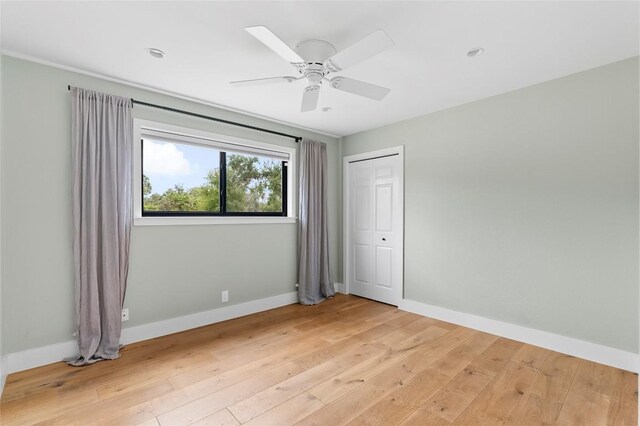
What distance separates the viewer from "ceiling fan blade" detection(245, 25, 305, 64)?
1.61 metres

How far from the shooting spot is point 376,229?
4.35 metres

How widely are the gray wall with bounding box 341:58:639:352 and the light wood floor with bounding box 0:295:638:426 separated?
437mm

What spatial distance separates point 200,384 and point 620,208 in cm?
351

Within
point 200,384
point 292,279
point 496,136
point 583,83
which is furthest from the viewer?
point 292,279

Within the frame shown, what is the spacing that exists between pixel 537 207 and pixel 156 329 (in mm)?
3857

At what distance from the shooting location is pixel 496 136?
3131mm

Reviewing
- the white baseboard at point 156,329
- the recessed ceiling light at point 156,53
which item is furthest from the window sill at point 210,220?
the recessed ceiling light at point 156,53

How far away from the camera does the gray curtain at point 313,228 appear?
419 centimetres

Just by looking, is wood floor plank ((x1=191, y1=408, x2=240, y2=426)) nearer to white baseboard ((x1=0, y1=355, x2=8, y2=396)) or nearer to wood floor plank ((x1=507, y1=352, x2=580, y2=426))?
white baseboard ((x1=0, y1=355, x2=8, y2=396))

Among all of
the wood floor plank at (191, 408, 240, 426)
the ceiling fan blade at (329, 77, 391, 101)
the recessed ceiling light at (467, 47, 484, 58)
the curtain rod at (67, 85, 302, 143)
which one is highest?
the recessed ceiling light at (467, 47, 484, 58)

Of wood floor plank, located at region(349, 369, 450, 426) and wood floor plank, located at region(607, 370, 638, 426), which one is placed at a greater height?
wood floor plank, located at region(607, 370, 638, 426)

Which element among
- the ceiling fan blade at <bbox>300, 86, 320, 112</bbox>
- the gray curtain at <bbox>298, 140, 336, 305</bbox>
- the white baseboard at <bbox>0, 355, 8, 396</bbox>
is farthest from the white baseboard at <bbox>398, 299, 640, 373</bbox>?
the white baseboard at <bbox>0, 355, 8, 396</bbox>

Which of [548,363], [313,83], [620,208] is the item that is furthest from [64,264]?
[620,208]

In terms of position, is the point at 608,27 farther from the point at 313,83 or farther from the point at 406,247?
the point at 406,247
